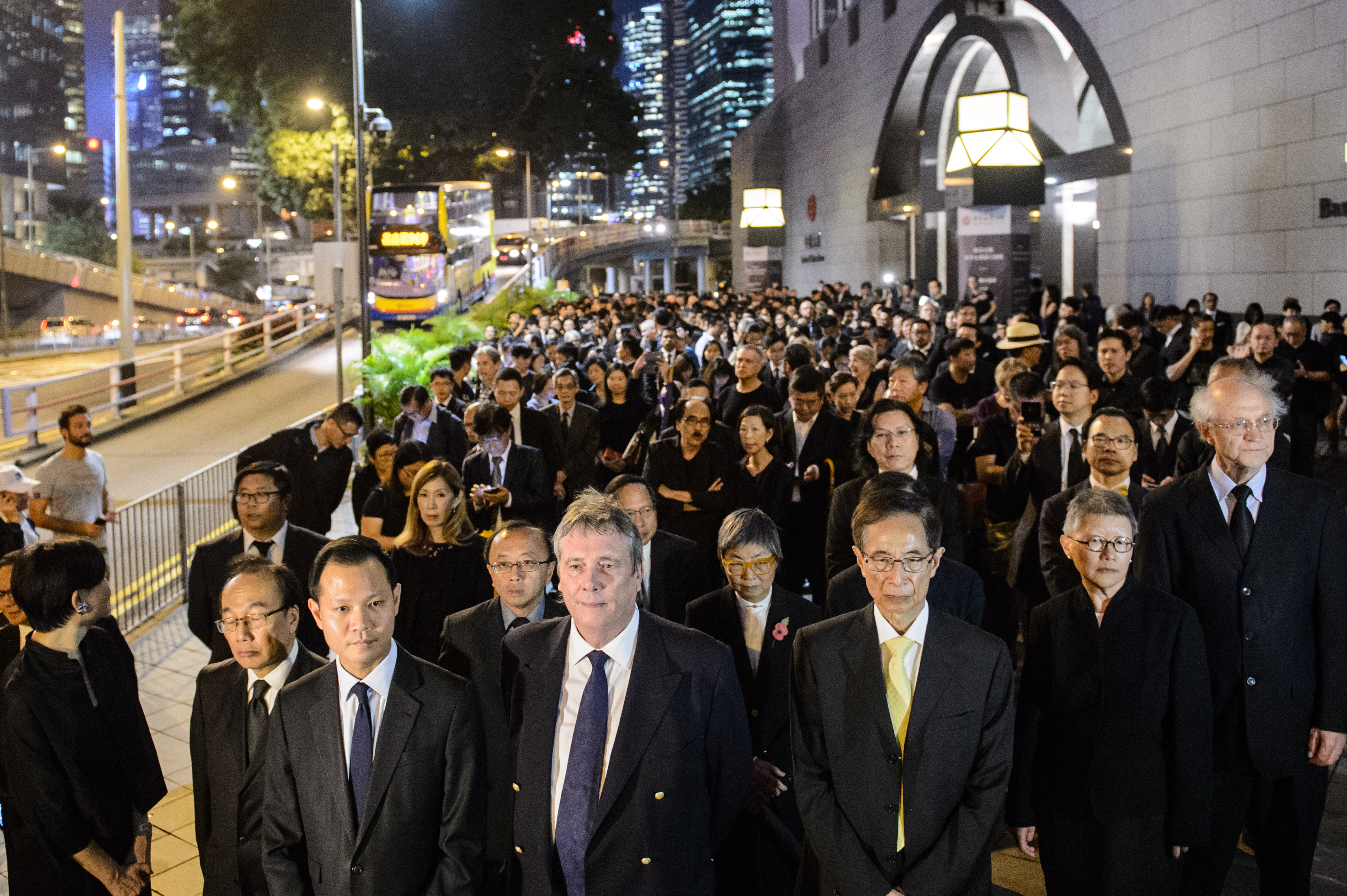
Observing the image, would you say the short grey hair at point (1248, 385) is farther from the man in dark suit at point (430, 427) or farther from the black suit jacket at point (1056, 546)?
the man in dark suit at point (430, 427)

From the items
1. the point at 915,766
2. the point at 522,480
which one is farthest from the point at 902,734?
the point at 522,480

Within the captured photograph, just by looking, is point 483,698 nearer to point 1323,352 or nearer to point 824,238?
point 1323,352

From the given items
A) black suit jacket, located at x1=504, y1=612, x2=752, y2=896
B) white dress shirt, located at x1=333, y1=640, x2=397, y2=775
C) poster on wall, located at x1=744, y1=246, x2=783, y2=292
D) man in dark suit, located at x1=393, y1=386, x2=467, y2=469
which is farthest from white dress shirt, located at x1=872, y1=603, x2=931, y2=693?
poster on wall, located at x1=744, y1=246, x2=783, y2=292

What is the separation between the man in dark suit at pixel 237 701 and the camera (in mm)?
3619

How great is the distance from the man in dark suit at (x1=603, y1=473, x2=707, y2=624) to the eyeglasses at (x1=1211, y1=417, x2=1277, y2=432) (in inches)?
88.3

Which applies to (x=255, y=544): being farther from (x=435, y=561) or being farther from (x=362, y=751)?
(x=362, y=751)

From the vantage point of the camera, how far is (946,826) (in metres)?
3.08

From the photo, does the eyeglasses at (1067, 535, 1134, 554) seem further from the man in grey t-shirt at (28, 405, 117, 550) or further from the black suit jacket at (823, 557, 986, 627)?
the man in grey t-shirt at (28, 405, 117, 550)

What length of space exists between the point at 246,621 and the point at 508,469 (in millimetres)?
3546

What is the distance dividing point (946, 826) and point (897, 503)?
2.94 feet

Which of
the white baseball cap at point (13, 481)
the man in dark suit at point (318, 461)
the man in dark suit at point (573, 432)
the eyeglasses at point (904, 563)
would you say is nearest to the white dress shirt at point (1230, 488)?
the eyeglasses at point (904, 563)

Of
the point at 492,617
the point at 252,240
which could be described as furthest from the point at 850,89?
the point at 252,240

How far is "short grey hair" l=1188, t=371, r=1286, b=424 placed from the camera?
405 centimetres

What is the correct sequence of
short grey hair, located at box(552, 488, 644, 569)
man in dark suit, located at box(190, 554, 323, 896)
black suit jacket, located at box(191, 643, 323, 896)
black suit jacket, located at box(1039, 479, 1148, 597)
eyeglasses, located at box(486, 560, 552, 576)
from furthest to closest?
1. black suit jacket, located at box(1039, 479, 1148, 597)
2. eyeglasses, located at box(486, 560, 552, 576)
3. man in dark suit, located at box(190, 554, 323, 896)
4. black suit jacket, located at box(191, 643, 323, 896)
5. short grey hair, located at box(552, 488, 644, 569)
